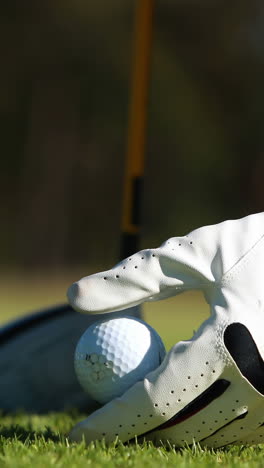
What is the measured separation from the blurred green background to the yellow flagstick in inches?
464

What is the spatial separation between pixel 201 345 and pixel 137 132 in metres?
2.00

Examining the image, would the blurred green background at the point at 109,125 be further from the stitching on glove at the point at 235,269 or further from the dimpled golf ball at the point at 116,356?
the stitching on glove at the point at 235,269

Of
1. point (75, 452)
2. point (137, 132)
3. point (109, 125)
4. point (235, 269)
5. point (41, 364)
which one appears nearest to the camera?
point (75, 452)

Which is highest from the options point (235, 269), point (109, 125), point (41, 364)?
point (235, 269)

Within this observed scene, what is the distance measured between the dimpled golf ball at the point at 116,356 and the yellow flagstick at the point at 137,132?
1.57m

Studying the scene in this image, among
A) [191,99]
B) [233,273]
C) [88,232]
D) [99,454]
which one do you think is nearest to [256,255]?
[233,273]

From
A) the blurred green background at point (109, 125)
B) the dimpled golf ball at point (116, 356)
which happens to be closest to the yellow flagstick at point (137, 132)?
the dimpled golf ball at point (116, 356)

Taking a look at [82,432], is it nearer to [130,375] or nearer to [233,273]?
[130,375]

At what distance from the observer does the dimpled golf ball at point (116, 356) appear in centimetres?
230

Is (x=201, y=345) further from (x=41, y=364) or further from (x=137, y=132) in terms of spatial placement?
(x=137, y=132)

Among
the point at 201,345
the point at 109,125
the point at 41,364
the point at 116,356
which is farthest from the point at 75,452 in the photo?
the point at 109,125

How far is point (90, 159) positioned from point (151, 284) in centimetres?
1599

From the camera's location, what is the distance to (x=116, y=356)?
7.55 ft

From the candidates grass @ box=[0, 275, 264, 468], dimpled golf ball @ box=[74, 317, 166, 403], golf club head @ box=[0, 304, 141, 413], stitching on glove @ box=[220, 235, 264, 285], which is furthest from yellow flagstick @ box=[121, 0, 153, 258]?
stitching on glove @ box=[220, 235, 264, 285]
